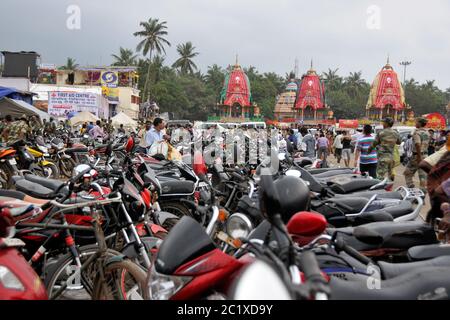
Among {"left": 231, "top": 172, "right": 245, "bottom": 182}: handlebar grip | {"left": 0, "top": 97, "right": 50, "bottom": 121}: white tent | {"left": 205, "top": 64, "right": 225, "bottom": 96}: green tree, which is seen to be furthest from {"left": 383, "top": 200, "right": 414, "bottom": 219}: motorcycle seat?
{"left": 205, "top": 64, "right": 225, "bottom": 96}: green tree

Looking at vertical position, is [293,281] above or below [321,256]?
above

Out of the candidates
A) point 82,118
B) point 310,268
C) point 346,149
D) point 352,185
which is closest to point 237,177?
point 352,185

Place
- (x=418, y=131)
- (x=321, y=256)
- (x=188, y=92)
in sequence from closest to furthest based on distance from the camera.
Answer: (x=321, y=256)
(x=418, y=131)
(x=188, y=92)

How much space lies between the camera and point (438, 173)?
4766 mm

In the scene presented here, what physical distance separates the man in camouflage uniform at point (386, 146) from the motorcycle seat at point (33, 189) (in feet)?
19.2

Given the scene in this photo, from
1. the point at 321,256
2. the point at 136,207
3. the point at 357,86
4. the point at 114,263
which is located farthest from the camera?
the point at 357,86

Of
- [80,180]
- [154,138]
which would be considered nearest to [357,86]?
[154,138]

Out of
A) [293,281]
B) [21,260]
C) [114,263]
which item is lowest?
[114,263]

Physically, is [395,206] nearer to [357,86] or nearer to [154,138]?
[154,138]

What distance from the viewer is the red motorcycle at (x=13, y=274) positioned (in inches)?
86.6

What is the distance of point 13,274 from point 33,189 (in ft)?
7.48

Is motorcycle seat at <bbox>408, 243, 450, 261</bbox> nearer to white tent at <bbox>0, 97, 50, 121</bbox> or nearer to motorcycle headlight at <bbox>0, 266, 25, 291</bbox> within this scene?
motorcycle headlight at <bbox>0, 266, 25, 291</bbox>

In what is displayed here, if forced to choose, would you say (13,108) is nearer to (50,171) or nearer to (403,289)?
(50,171)
